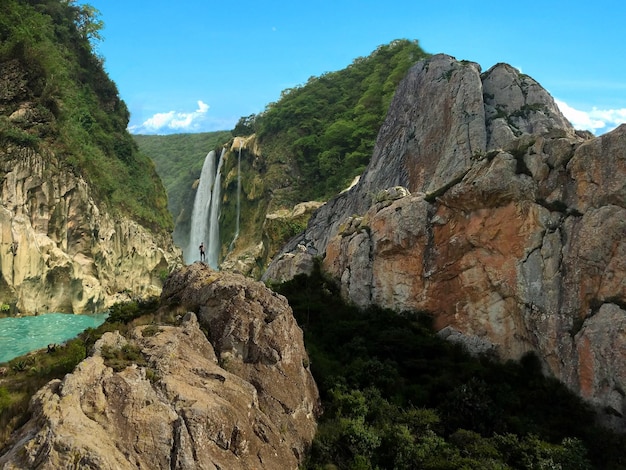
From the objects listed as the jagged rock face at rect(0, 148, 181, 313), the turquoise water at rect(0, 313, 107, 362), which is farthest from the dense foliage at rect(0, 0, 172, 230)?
the turquoise water at rect(0, 313, 107, 362)

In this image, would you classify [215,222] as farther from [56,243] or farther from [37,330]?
[37,330]

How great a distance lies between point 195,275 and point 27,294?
30.1m

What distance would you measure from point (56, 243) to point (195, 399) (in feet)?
128

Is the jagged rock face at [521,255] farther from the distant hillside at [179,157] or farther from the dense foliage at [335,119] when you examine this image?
the distant hillside at [179,157]

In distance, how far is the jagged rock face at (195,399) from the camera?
7.70 metres

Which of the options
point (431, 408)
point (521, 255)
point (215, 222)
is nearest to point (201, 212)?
point (215, 222)

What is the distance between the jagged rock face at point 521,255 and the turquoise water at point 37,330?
15614mm

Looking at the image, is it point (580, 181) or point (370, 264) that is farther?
point (370, 264)

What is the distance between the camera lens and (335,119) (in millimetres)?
66062

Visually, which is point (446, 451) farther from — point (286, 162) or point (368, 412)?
point (286, 162)

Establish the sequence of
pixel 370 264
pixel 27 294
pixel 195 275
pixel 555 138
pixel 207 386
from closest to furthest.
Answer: pixel 207 386 < pixel 195 275 < pixel 555 138 < pixel 370 264 < pixel 27 294

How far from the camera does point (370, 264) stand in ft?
72.9

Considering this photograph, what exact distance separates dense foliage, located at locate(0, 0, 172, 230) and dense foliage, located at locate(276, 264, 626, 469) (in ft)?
120

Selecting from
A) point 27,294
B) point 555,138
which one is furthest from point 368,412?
point 27,294
